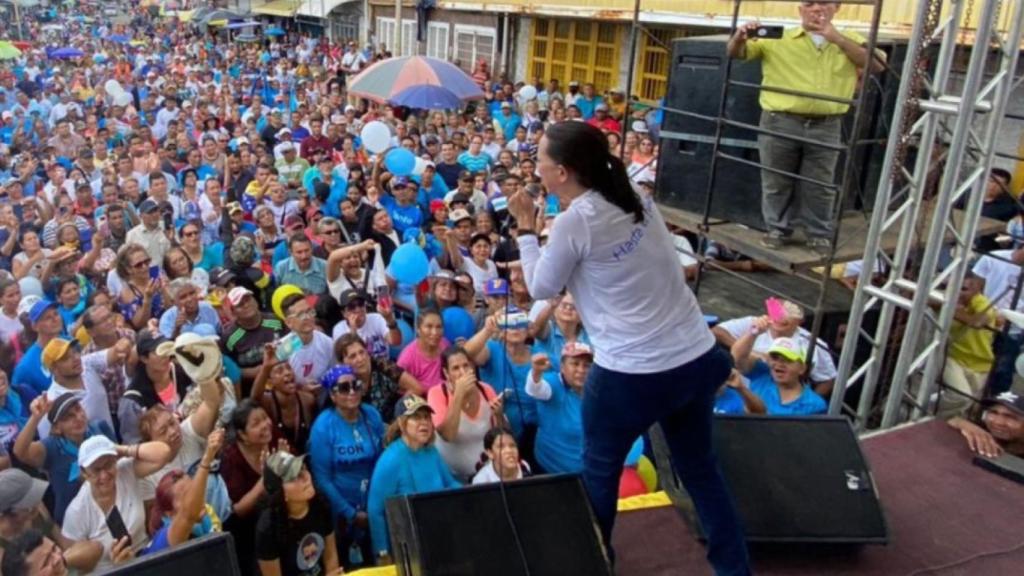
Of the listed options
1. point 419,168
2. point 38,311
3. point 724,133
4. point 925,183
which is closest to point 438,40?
point 419,168

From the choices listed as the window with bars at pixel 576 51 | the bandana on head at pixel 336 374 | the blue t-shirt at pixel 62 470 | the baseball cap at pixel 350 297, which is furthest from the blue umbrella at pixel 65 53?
the bandana on head at pixel 336 374

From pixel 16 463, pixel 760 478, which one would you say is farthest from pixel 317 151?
pixel 760 478

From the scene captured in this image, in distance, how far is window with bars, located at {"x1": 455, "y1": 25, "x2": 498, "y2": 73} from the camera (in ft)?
→ 57.5

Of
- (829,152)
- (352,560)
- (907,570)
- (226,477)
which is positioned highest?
(829,152)

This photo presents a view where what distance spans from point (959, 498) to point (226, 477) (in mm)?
3045

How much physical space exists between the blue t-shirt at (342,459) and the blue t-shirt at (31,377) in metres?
1.60

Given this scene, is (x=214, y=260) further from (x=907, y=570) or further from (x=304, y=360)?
(x=907, y=570)

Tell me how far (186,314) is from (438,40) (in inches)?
637

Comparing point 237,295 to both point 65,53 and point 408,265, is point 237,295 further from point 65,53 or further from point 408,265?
point 65,53

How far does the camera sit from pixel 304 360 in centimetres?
459

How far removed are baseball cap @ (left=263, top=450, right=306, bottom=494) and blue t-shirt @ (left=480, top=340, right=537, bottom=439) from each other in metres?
1.25

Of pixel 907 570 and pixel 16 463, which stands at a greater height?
pixel 907 570

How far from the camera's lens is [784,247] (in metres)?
4.31

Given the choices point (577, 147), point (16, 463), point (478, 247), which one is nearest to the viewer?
point (577, 147)
